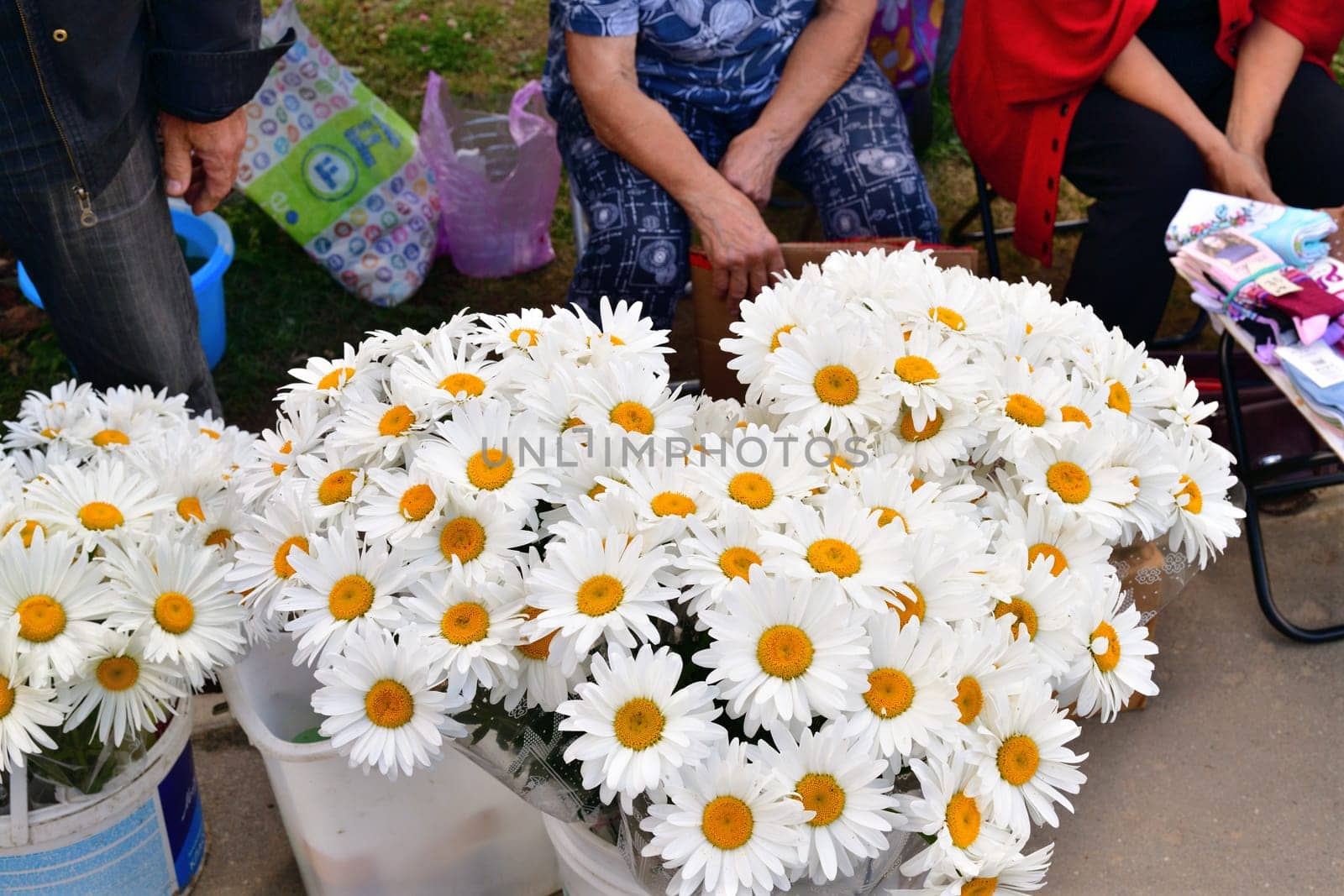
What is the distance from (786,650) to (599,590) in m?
0.17

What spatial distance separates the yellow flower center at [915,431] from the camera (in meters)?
1.17

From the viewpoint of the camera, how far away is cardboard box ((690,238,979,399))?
78.0 inches

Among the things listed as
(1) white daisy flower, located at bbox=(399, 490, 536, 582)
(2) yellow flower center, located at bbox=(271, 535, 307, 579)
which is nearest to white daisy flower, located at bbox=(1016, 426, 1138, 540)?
(1) white daisy flower, located at bbox=(399, 490, 536, 582)

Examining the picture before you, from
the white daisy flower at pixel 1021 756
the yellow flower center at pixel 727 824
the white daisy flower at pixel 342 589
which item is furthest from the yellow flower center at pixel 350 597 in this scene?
the white daisy flower at pixel 1021 756

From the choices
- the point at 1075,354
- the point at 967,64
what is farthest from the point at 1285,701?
the point at 967,64

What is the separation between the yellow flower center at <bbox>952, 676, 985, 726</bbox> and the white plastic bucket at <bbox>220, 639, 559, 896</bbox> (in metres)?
0.74

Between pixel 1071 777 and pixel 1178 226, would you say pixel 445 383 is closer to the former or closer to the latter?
pixel 1071 777

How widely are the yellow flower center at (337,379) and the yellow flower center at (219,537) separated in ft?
0.87

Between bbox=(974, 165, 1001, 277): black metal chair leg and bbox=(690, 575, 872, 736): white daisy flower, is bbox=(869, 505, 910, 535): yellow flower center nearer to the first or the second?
bbox=(690, 575, 872, 736): white daisy flower

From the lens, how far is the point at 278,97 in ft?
9.90

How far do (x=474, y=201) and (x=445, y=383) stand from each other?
2200 millimetres

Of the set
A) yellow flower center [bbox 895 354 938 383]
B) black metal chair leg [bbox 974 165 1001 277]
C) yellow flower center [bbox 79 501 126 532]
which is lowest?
black metal chair leg [bbox 974 165 1001 277]

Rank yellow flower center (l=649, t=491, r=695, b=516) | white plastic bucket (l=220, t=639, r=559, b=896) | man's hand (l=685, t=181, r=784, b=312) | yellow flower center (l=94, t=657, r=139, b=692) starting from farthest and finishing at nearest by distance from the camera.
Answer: man's hand (l=685, t=181, r=784, b=312)
white plastic bucket (l=220, t=639, r=559, b=896)
yellow flower center (l=94, t=657, r=139, b=692)
yellow flower center (l=649, t=491, r=695, b=516)

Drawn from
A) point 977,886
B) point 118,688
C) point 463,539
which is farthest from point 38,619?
point 977,886
